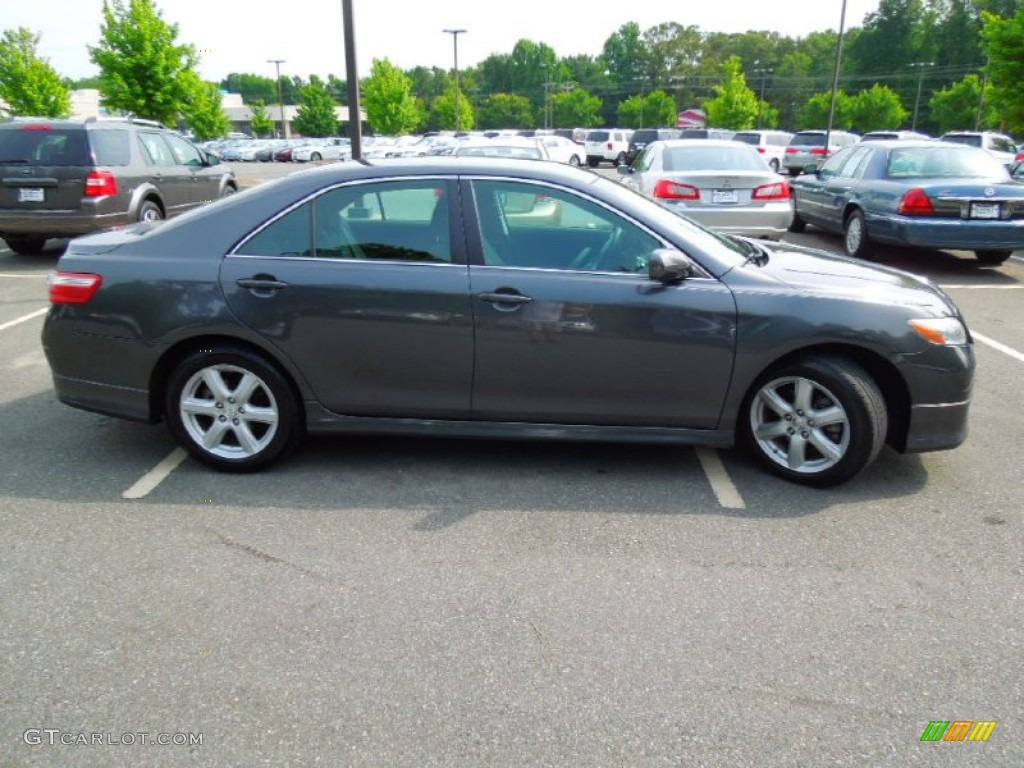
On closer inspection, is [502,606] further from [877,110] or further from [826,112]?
[826,112]

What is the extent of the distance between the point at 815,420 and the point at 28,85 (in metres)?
33.3

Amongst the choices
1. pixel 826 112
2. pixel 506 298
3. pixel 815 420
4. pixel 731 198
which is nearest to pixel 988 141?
pixel 731 198

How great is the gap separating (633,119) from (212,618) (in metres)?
96.1

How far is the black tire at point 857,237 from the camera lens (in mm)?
10656

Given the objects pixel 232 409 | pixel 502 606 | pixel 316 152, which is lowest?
pixel 316 152

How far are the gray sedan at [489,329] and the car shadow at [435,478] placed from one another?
205mm

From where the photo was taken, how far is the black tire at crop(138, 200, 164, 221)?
10.7 meters

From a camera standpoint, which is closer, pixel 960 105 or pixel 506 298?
pixel 506 298

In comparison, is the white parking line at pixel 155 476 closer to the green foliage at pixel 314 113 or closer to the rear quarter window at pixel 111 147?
the rear quarter window at pixel 111 147

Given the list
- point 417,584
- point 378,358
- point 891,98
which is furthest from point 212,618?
point 891,98

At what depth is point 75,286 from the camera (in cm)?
437

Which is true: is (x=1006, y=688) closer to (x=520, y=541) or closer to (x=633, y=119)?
(x=520, y=541)

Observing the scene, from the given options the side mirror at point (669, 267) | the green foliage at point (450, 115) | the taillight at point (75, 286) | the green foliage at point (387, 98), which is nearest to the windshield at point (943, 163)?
the side mirror at point (669, 267)

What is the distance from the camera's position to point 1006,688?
2736 mm
